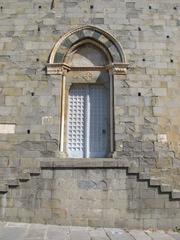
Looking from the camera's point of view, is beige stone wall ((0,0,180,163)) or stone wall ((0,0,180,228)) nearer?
stone wall ((0,0,180,228))

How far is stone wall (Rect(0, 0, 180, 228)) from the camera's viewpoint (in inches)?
379

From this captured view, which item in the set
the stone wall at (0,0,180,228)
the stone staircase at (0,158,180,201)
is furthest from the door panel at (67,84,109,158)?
the stone staircase at (0,158,180,201)

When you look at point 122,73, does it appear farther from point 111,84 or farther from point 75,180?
point 75,180

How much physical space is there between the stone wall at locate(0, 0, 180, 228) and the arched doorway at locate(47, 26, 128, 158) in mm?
297

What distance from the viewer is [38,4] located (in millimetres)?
12953

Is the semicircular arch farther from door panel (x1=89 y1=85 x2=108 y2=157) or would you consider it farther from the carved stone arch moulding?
door panel (x1=89 y1=85 x2=108 y2=157)

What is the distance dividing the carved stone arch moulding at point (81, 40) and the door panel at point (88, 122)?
862 mm

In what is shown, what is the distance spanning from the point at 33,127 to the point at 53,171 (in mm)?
2263

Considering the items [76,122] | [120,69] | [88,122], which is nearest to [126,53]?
[120,69]

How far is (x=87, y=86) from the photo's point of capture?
12.4 m

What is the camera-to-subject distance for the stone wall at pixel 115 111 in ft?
31.6

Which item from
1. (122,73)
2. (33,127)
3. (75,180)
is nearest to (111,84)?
(122,73)

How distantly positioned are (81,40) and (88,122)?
2974 millimetres

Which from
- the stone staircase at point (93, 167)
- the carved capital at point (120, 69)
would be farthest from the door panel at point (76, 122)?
the stone staircase at point (93, 167)
